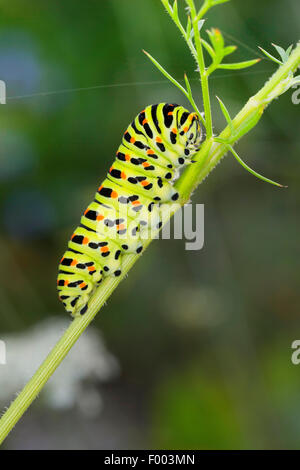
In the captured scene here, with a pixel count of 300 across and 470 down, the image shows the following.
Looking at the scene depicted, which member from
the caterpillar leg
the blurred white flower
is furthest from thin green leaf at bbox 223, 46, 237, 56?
the blurred white flower

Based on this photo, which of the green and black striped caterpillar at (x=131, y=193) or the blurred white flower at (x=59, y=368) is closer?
the green and black striped caterpillar at (x=131, y=193)

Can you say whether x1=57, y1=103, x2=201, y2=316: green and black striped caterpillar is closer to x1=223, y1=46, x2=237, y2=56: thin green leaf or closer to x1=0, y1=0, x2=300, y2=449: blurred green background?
x1=223, y1=46, x2=237, y2=56: thin green leaf

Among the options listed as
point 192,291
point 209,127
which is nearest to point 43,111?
point 192,291

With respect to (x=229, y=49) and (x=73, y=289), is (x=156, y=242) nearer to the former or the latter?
(x=73, y=289)

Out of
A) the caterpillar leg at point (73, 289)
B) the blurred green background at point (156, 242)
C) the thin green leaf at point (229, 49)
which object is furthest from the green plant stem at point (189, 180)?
the blurred green background at point (156, 242)

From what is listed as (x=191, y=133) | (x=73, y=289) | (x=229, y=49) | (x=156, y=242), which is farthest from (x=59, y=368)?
(x=229, y=49)

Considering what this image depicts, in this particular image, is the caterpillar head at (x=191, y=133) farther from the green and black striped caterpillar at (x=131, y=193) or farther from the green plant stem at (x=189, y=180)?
the green plant stem at (x=189, y=180)

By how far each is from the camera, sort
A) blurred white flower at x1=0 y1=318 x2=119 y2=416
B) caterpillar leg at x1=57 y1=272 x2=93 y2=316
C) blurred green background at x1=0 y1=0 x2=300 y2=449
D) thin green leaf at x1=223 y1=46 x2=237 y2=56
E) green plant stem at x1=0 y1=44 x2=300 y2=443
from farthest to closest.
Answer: blurred green background at x1=0 y1=0 x2=300 y2=449, blurred white flower at x1=0 y1=318 x2=119 y2=416, caterpillar leg at x1=57 y1=272 x2=93 y2=316, green plant stem at x1=0 y1=44 x2=300 y2=443, thin green leaf at x1=223 y1=46 x2=237 y2=56
